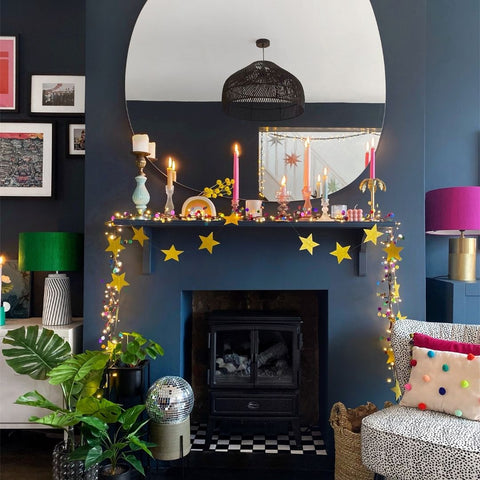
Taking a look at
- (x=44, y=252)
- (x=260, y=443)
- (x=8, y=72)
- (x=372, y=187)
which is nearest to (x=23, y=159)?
(x=8, y=72)

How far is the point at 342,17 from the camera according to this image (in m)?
2.29

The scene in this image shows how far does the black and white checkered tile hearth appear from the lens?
7.61ft

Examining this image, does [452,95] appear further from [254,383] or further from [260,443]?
[260,443]

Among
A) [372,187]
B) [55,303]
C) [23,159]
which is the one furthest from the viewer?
[23,159]

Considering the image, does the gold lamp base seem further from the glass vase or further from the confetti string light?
the glass vase

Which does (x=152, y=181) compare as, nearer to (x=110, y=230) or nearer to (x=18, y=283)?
(x=110, y=230)

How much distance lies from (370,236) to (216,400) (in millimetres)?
1242

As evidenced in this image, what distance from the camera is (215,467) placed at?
219 cm

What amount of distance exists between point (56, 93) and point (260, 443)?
8.27ft

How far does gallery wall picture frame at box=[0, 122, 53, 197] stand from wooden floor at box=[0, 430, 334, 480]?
1.57m

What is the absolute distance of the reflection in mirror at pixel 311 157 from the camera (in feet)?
7.54

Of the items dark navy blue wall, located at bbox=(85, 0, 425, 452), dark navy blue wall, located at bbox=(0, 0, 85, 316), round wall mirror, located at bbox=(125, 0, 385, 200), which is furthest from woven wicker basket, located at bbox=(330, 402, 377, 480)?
dark navy blue wall, located at bbox=(0, 0, 85, 316)

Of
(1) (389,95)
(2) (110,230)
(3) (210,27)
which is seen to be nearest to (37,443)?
(2) (110,230)

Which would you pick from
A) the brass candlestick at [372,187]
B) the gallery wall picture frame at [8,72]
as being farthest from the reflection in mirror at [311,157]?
the gallery wall picture frame at [8,72]
